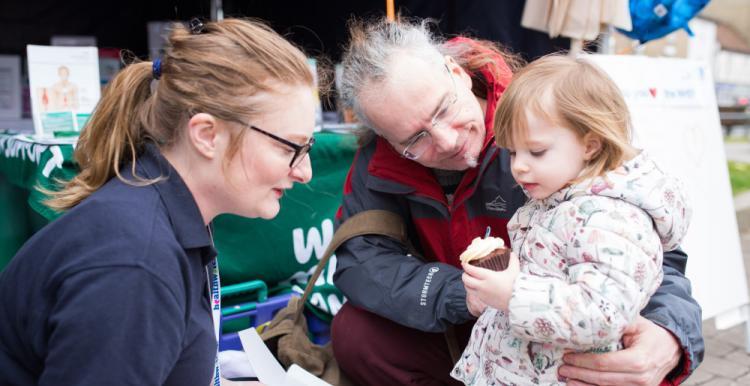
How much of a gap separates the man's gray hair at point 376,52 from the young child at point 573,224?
1.44ft

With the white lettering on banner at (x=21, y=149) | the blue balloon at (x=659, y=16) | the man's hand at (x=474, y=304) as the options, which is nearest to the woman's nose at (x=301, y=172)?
the man's hand at (x=474, y=304)

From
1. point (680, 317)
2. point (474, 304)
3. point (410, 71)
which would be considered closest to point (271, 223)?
point (410, 71)

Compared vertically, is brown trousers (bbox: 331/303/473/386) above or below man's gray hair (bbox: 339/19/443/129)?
below

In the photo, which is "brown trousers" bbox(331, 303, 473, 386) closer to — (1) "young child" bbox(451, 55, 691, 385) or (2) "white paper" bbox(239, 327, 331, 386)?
(2) "white paper" bbox(239, 327, 331, 386)

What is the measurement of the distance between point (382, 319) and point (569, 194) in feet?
2.75

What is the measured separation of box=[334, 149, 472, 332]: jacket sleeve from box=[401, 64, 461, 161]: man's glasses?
26 centimetres

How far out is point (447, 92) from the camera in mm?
1754

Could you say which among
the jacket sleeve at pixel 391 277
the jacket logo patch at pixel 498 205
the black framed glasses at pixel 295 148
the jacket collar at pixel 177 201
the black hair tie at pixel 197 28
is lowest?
the jacket sleeve at pixel 391 277

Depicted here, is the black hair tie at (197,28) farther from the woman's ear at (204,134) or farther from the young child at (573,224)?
the young child at (573,224)

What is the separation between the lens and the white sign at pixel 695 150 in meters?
2.58

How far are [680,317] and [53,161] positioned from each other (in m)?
1.97

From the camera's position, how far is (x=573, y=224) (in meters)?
1.31

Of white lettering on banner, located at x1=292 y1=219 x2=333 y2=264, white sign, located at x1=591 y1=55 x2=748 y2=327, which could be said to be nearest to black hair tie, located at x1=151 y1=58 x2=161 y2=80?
white lettering on banner, located at x1=292 y1=219 x2=333 y2=264

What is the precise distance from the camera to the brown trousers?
1.98 meters
